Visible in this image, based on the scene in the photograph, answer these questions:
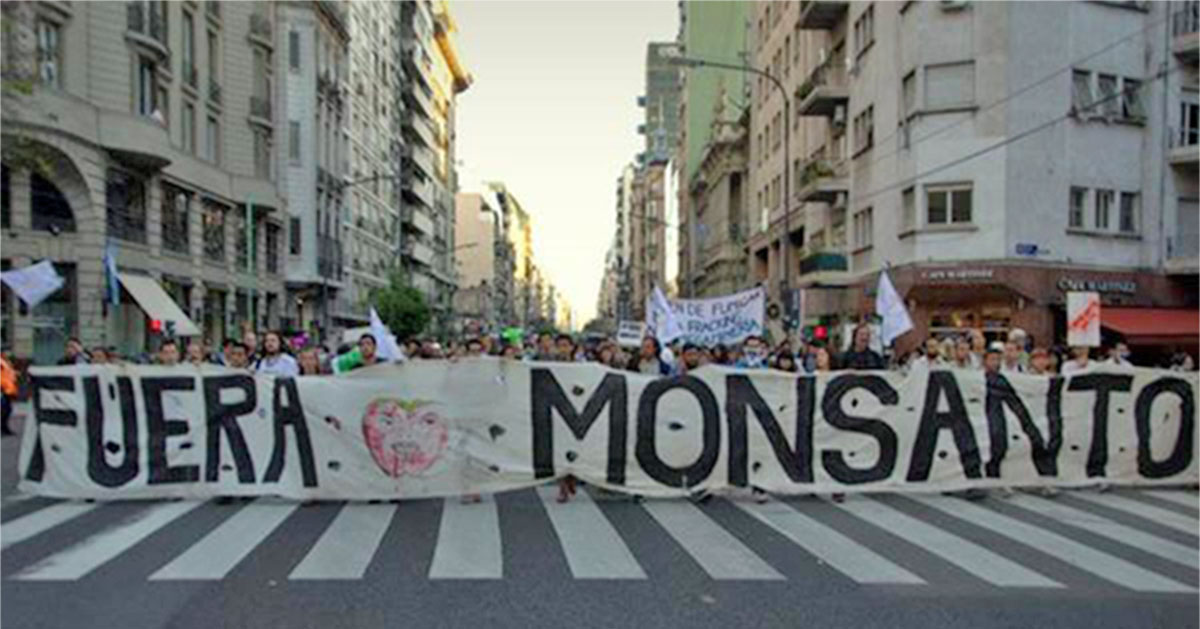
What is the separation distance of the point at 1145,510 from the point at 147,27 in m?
34.5

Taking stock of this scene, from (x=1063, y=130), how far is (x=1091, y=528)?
22.8m

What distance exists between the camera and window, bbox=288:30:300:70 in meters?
55.4

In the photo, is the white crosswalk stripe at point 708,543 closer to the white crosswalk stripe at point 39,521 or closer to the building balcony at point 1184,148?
the white crosswalk stripe at point 39,521

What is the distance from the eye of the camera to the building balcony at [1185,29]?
98.9 ft

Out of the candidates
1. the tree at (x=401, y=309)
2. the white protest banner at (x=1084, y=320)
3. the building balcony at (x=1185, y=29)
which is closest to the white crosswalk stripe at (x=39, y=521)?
the white protest banner at (x=1084, y=320)

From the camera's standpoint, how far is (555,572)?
7.27 metres

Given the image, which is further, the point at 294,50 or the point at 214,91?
the point at 294,50

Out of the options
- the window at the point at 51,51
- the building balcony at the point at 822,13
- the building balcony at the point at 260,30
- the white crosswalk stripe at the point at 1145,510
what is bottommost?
the white crosswalk stripe at the point at 1145,510

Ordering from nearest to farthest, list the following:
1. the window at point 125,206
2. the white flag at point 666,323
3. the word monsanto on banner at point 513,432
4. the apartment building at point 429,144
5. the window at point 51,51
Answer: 1. the word monsanto on banner at point 513,432
2. the white flag at point 666,323
3. the window at point 51,51
4. the window at point 125,206
5. the apartment building at point 429,144

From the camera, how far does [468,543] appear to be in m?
8.27

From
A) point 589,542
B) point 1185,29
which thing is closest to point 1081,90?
point 1185,29

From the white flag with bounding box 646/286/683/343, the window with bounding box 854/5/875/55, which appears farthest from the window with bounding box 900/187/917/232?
the white flag with bounding box 646/286/683/343

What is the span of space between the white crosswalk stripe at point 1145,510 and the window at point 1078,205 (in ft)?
66.9

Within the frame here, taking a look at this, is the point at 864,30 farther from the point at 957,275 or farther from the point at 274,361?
the point at 274,361
